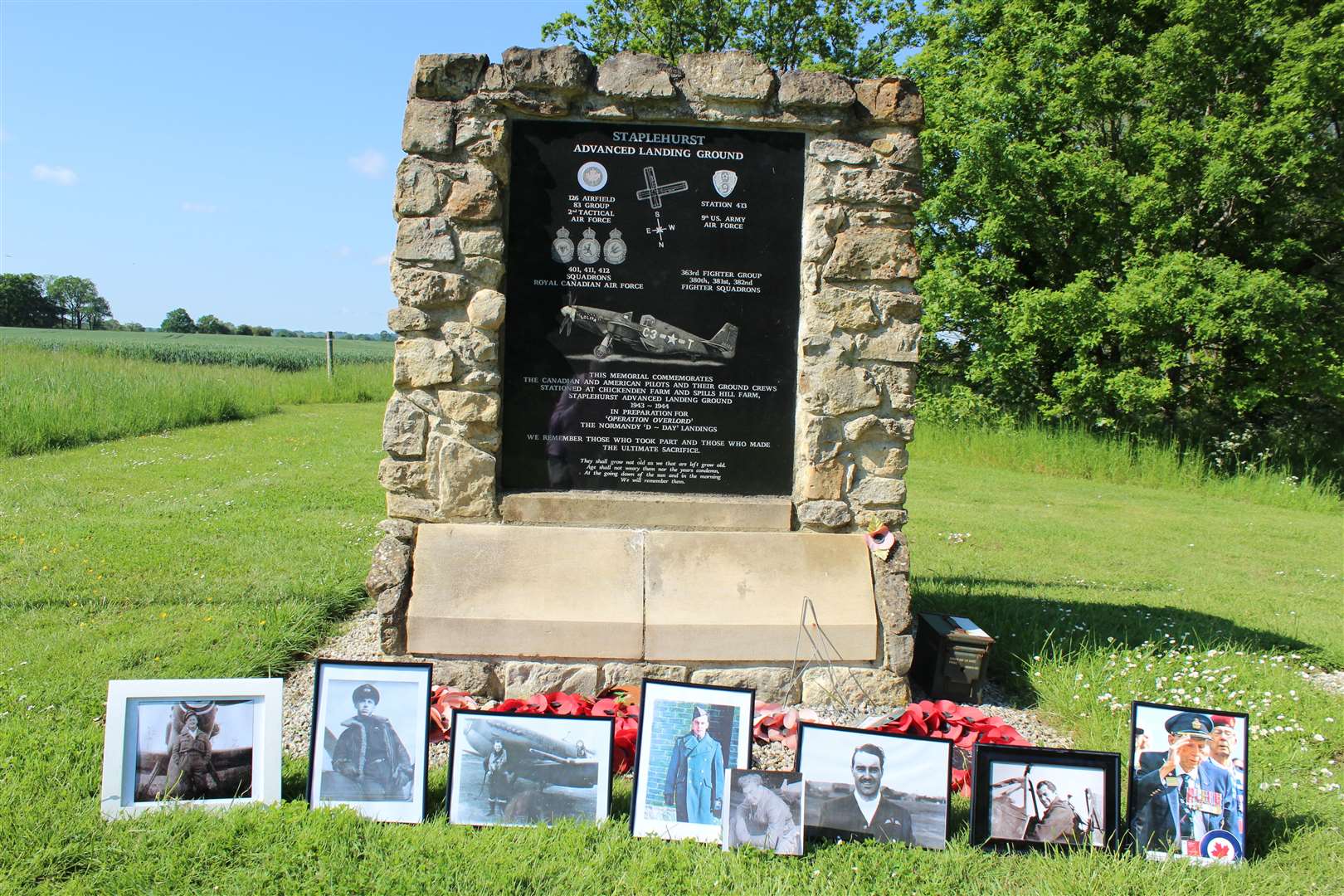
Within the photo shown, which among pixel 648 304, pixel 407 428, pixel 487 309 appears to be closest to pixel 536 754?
pixel 407 428

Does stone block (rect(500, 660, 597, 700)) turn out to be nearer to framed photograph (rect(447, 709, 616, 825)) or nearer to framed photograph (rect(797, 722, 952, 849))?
framed photograph (rect(447, 709, 616, 825))

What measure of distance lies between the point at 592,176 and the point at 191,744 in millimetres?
3042

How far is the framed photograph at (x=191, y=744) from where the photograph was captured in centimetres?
300

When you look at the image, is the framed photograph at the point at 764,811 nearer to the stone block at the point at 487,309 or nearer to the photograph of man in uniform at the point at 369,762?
the photograph of man in uniform at the point at 369,762

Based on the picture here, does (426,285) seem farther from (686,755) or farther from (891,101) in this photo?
(686,755)

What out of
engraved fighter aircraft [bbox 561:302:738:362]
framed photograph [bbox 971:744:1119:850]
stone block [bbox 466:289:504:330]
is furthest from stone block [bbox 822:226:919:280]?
framed photograph [bbox 971:744:1119:850]

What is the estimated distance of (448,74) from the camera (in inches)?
171

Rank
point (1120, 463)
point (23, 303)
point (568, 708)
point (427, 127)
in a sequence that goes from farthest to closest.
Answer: point (23, 303) → point (1120, 463) → point (427, 127) → point (568, 708)

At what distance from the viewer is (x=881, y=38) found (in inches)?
954

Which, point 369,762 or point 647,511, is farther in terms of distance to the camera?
point 647,511

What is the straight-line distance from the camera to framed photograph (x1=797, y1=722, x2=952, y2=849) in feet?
10.2

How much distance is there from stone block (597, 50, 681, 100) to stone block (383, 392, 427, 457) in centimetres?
182

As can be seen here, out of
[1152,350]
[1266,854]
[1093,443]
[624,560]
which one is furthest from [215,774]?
[1152,350]

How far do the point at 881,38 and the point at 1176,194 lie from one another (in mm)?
12412
